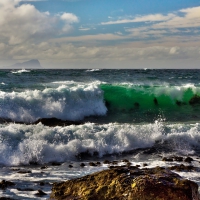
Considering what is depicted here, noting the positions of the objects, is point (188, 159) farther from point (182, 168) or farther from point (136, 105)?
point (136, 105)

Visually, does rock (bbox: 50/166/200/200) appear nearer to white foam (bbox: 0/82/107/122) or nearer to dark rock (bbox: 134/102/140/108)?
white foam (bbox: 0/82/107/122)

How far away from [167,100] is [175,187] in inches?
794

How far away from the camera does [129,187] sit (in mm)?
5859

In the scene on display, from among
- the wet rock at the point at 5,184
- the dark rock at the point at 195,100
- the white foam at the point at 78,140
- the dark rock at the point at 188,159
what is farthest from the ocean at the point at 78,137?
the dark rock at the point at 195,100

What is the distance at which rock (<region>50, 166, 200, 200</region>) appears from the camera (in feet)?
18.5

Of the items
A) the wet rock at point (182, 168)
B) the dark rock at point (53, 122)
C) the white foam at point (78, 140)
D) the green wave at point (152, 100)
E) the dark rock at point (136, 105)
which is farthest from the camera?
the dark rock at point (136, 105)

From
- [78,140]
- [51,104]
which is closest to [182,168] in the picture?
[78,140]

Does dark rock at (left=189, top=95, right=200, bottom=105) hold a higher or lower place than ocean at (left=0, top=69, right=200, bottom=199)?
higher

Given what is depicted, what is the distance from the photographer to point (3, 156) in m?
10.5

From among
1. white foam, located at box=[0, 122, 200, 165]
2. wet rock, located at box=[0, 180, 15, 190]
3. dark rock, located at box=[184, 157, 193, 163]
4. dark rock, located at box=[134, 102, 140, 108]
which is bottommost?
dark rock, located at box=[184, 157, 193, 163]

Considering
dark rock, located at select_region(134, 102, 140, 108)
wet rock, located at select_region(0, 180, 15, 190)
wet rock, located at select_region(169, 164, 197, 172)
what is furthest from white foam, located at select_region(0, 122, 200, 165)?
dark rock, located at select_region(134, 102, 140, 108)

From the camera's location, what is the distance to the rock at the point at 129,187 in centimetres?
565

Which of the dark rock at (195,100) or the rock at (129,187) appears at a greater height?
the dark rock at (195,100)

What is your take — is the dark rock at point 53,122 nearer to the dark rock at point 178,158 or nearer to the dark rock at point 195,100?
the dark rock at point 178,158
